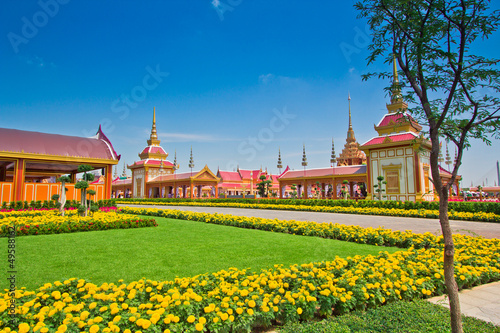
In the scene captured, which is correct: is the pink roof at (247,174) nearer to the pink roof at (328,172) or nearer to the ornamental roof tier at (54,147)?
the pink roof at (328,172)

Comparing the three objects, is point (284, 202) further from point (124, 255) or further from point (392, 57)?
point (392, 57)

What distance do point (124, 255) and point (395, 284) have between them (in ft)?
15.2

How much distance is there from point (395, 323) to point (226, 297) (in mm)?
1669

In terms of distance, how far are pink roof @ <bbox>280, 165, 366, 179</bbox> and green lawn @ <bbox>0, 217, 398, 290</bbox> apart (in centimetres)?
2100

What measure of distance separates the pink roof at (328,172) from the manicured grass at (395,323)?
80.5 ft

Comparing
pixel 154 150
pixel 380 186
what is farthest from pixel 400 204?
pixel 154 150

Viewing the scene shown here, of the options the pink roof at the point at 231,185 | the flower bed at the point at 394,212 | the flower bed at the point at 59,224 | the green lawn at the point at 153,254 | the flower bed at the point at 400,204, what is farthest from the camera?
the pink roof at the point at 231,185

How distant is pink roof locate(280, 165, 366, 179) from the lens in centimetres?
2706

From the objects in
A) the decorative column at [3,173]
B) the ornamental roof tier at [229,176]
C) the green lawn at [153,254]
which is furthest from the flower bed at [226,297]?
the ornamental roof tier at [229,176]

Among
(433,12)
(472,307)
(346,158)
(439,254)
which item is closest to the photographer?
(433,12)

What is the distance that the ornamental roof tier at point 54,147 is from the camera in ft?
46.5

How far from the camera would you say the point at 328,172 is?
2914 centimetres

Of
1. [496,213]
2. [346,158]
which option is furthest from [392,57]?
[346,158]

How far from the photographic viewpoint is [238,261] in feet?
17.5
